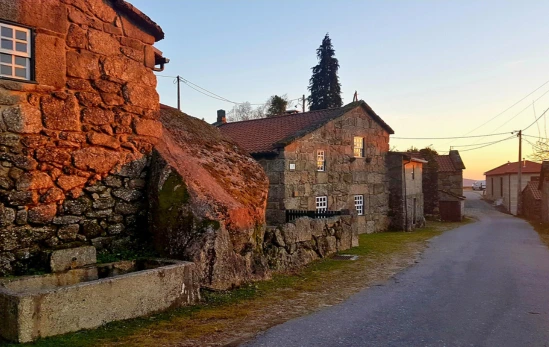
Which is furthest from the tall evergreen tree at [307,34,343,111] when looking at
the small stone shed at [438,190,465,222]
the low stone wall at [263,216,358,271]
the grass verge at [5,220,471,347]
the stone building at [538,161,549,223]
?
the grass verge at [5,220,471,347]

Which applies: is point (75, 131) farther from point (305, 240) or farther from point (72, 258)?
point (305, 240)

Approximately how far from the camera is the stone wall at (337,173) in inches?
633

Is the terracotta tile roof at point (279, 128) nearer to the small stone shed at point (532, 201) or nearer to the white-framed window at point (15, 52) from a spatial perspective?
the white-framed window at point (15, 52)

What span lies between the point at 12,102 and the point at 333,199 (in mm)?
14254

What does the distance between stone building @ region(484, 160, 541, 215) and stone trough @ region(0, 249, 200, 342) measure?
40.0 metres

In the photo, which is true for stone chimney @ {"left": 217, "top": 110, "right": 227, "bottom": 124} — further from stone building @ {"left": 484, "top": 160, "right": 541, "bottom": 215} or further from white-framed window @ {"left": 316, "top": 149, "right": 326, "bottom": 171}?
stone building @ {"left": 484, "top": 160, "right": 541, "bottom": 215}

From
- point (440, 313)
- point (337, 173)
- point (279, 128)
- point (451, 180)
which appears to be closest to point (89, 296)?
point (440, 313)

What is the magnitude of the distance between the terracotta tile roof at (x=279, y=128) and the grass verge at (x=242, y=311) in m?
7.55

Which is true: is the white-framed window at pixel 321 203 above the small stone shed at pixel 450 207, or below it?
above

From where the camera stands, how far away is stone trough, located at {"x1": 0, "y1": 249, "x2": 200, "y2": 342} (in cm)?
450

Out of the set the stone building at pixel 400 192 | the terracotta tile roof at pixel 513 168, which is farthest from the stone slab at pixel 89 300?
the terracotta tile roof at pixel 513 168

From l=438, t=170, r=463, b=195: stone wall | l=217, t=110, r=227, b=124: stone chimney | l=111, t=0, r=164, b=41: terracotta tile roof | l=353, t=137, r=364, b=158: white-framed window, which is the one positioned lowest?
l=438, t=170, r=463, b=195: stone wall

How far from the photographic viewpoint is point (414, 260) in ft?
38.0

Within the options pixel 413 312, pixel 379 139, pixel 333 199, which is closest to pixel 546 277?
pixel 413 312
